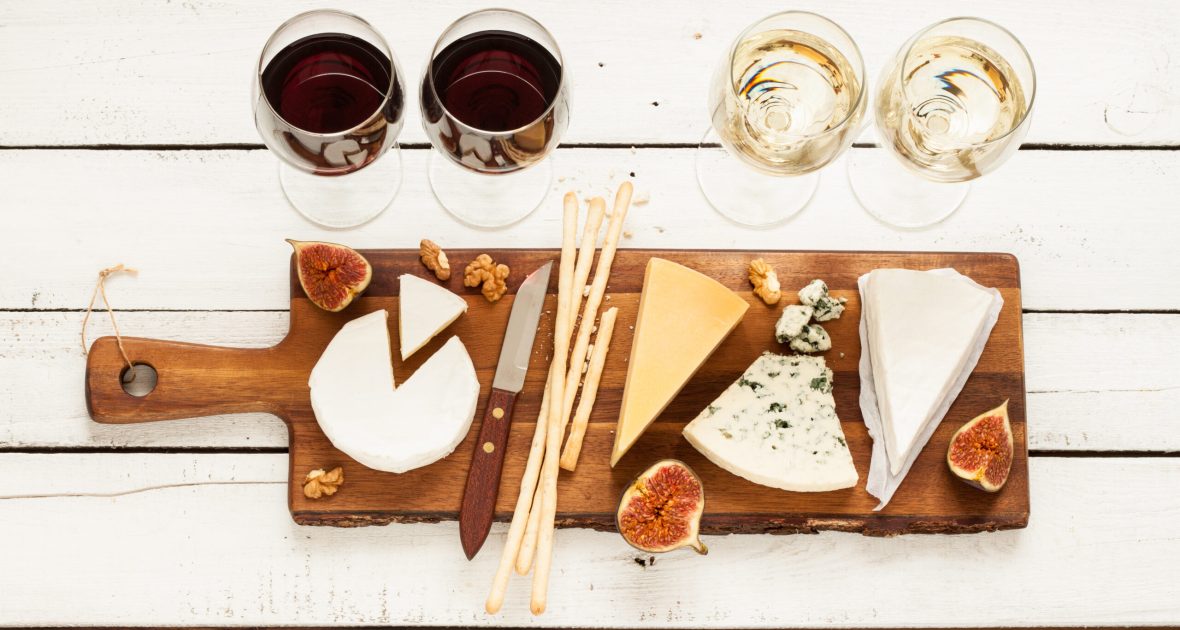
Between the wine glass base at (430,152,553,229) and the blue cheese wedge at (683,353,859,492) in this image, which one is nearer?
the blue cheese wedge at (683,353,859,492)

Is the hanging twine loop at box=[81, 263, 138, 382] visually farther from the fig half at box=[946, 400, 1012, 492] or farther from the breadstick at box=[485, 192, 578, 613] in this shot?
the fig half at box=[946, 400, 1012, 492]

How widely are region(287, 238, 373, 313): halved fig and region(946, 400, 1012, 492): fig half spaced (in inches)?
53.2

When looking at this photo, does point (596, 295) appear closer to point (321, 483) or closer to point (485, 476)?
point (485, 476)

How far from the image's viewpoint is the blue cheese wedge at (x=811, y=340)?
191cm

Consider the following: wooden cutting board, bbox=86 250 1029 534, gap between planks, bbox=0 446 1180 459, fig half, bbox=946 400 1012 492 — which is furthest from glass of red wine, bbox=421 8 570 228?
fig half, bbox=946 400 1012 492

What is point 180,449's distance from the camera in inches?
78.7

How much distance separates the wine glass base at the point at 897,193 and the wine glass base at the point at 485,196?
0.75m

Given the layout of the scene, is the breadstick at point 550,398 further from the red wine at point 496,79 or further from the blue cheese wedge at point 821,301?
the blue cheese wedge at point 821,301

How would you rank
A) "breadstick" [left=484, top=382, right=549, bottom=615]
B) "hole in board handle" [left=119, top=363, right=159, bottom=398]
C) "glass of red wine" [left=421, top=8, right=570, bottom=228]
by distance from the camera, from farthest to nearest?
"hole in board handle" [left=119, top=363, right=159, bottom=398]
"breadstick" [left=484, top=382, right=549, bottom=615]
"glass of red wine" [left=421, top=8, right=570, bottom=228]

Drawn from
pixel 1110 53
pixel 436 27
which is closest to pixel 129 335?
pixel 436 27

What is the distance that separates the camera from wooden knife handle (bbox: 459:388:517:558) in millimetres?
1868

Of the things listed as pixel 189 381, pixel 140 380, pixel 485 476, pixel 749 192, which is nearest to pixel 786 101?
pixel 749 192

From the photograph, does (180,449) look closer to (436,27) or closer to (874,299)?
(436,27)

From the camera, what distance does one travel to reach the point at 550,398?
1.88 m
